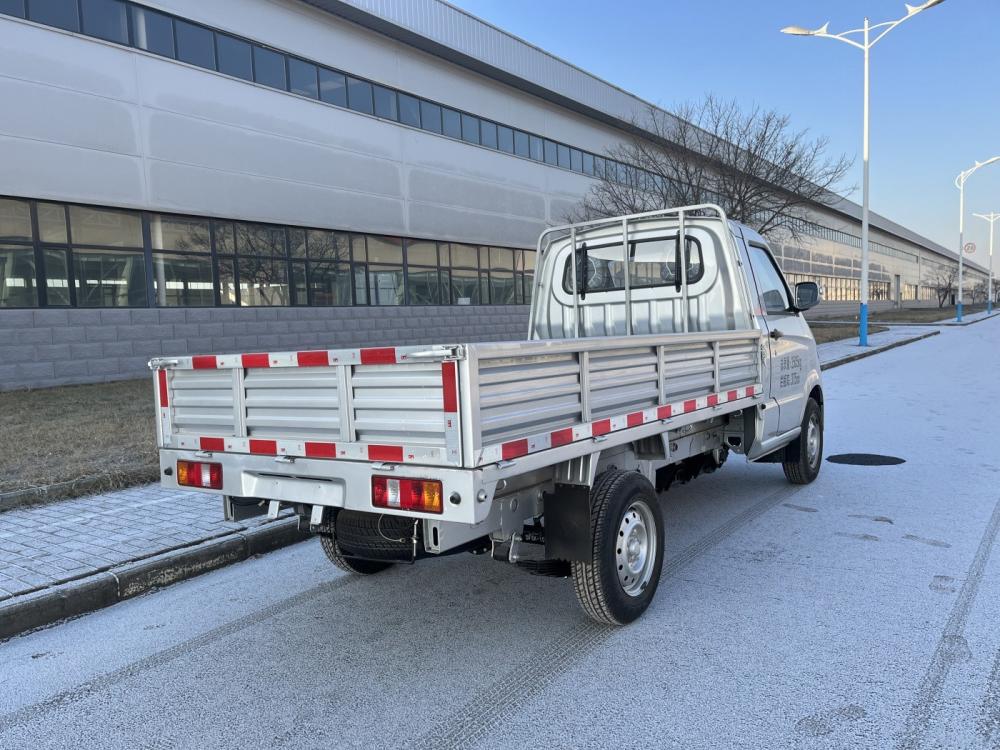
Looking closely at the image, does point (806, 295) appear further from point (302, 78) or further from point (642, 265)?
point (302, 78)

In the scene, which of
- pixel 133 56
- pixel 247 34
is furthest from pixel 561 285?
pixel 247 34

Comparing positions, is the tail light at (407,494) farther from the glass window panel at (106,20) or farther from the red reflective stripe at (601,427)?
the glass window panel at (106,20)

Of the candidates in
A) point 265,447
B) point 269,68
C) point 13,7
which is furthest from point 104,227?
point 265,447

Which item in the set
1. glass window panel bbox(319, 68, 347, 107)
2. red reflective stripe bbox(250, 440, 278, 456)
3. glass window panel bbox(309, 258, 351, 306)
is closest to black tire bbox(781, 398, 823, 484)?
red reflective stripe bbox(250, 440, 278, 456)

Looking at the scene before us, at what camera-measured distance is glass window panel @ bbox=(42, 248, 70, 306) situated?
46.3ft

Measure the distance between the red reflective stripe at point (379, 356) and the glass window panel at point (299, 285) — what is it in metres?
16.3

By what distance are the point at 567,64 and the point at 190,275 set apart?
17.3 m

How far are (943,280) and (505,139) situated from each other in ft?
333

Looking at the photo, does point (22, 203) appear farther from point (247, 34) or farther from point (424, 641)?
point (424, 641)

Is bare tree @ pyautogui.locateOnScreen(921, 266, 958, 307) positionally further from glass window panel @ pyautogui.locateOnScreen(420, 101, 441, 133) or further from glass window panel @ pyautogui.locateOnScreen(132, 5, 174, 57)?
glass window panel @ pyautogui.locateOnScreen(132, 5, 174, 57)

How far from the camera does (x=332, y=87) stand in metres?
19.4

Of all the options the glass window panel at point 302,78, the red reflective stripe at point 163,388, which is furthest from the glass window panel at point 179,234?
the red reflective stripe at point 163,388

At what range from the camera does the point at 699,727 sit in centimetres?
286

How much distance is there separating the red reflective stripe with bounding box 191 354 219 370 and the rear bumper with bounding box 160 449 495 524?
0.46 metres
